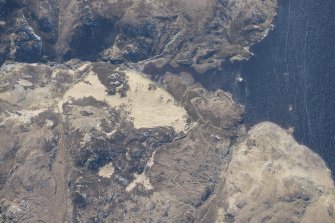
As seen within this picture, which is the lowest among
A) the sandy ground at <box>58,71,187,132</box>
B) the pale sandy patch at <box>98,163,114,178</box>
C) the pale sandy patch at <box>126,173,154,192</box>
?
the pale sandy patch at <box>126,173,154,192</box>

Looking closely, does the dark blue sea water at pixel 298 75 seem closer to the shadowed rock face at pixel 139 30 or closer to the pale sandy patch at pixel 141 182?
the shadowed rock face at pixel 139 30

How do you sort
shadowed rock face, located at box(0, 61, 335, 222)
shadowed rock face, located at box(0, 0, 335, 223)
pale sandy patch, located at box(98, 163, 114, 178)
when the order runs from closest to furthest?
shadowed rock face, located at box(0, 61, 335, 222), shadowed rock face, located at box(0, 0, 335, 223), pale sandy patch, located at box(98, 163, 114, 178)

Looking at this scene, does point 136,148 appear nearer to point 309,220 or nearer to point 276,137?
point 276,137

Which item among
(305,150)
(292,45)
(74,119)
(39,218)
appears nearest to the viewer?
(39,218)

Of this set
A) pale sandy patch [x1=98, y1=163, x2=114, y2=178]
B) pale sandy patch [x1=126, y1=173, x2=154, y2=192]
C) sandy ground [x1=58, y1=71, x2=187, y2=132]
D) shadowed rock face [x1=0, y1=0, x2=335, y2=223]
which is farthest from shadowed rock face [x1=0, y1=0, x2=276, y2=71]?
pale sandy patch [x1=126, y1=173, x2=154, y2=192]

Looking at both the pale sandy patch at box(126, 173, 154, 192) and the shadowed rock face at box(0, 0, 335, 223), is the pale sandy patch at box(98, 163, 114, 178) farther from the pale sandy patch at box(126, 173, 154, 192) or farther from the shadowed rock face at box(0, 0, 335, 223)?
the pale sandy patch at box(126, 173, 154, 192)

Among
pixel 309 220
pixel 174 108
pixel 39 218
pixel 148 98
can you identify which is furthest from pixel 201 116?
pixel 39 218

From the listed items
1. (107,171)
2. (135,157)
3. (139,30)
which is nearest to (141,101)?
(135,157)
